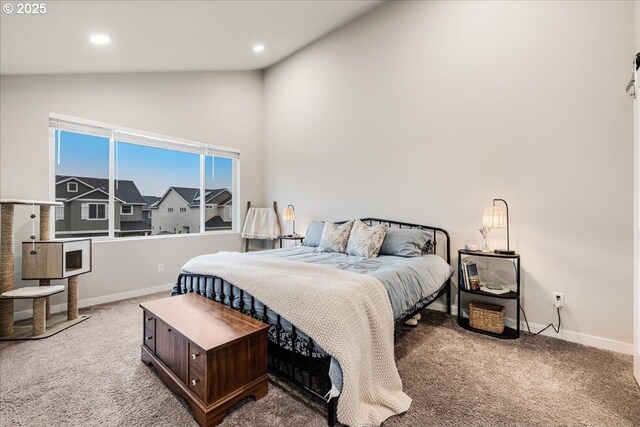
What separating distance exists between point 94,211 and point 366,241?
3399 mm

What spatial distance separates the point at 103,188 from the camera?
3.73 m

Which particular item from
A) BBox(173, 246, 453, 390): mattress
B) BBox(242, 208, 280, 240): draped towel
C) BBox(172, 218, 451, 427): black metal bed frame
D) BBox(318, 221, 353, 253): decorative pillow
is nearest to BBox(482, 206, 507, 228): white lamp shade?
BBox(173, 246, 453, 390): mattress

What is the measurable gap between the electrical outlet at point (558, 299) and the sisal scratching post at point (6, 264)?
494 cm

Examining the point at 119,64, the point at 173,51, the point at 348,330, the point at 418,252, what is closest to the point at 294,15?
the point at 173,51

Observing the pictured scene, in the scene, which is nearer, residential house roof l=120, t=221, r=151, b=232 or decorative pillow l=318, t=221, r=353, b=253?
decorative pillow l=318, t=221, r=353, b=253

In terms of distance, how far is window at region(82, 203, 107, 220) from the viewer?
11.9ft

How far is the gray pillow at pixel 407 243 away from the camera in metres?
3.00

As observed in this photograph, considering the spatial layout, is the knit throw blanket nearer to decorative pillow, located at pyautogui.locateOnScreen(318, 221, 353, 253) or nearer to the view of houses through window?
decorative pillow, located at pyautogui.locateOnScreen(318, 221, 353, 253)

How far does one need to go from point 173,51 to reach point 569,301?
4.92m

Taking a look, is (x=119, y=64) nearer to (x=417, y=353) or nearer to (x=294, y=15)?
(x=294, y=15)

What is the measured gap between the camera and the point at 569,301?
256 cm

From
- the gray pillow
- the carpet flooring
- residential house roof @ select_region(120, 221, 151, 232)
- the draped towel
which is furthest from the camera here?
the draped towel

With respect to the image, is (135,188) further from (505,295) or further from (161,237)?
(505,295)

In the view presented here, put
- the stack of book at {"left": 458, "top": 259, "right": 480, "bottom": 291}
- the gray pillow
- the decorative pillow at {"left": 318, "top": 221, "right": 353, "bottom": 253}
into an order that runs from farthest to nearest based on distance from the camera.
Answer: the decorative pillow at {"left": 318, "top": 221, "right": 353, "bottom": 253} → the gray pillow → the stack of book at {"left": 458, "top": 259, "right": 480, "bottom": 291}
